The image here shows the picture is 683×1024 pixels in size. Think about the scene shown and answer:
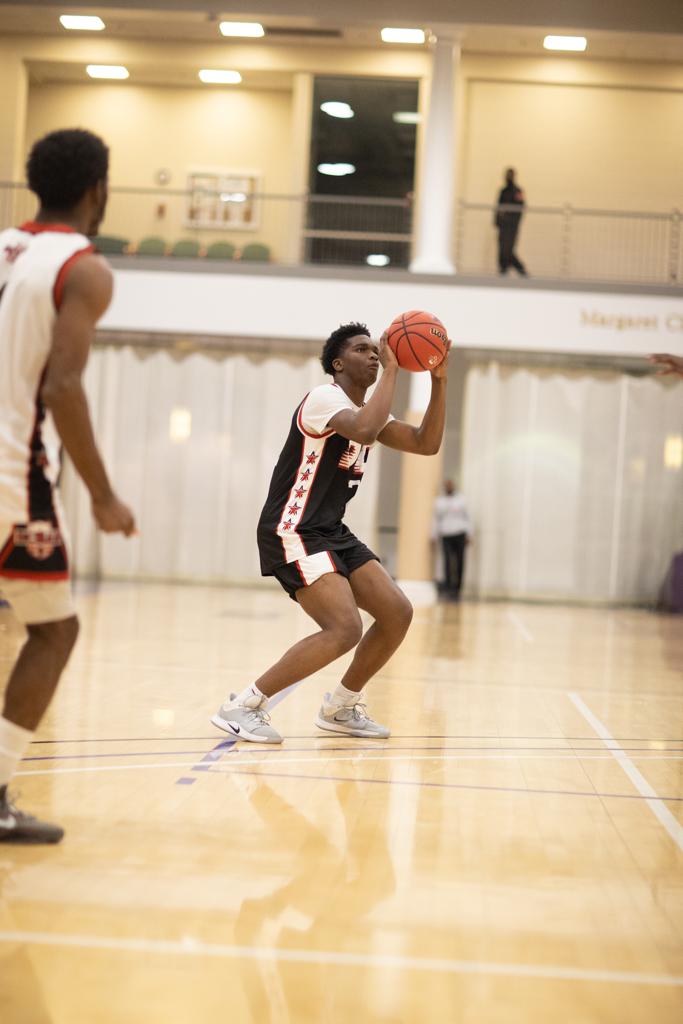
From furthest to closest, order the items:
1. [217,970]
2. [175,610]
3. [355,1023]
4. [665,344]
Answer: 1. [665,344]
2. [175,610]
3. [217,970]
4. [355,1023]

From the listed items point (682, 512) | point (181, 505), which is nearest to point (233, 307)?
point (181, 505)

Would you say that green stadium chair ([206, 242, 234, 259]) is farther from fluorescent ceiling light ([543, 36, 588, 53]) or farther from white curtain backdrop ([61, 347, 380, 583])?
fluorescent ceiling light ([543, 36, 588, 53])

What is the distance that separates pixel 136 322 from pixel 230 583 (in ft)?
12.2

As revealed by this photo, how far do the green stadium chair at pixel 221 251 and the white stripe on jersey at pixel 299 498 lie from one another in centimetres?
1301

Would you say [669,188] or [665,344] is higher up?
[669,188]

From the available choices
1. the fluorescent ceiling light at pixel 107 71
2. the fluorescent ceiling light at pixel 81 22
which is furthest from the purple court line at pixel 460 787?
the fluorescent ceiling light at pixel 107 71

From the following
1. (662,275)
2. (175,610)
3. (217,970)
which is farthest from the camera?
(662,275)

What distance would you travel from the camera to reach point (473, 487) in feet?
52.2

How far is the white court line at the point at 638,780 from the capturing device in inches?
147

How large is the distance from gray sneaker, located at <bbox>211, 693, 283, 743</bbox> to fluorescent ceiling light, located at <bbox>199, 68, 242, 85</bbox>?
1539 centimetres

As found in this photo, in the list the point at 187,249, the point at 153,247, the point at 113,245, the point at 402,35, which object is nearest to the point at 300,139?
the point at 402,35

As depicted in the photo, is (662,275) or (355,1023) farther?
(662,275)

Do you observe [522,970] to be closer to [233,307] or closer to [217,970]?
[217,970]

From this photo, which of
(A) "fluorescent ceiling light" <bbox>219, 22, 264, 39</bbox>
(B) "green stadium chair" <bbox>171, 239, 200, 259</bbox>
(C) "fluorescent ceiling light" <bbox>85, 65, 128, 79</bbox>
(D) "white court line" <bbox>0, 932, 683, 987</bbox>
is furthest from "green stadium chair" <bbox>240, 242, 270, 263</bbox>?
(D) "white court line" <bbox>0, 932, 683, 987</bbox>
